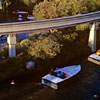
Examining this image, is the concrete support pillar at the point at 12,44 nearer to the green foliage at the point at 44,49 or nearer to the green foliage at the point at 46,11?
the green foliage at the point at 44,49

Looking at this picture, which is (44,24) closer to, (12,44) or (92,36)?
(12,44)

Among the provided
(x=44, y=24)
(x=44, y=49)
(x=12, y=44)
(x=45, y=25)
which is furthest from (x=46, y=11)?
(x=12, y=44)

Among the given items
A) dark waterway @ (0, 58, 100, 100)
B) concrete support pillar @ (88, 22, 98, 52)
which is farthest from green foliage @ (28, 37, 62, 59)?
concrete support pillar @ (88, 22, 98, 52)

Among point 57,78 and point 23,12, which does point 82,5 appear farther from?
point 57,78

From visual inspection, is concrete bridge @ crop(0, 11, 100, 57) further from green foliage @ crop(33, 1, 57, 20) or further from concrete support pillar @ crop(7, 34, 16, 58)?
green foliage @ crop(33, 1, 57, 20)

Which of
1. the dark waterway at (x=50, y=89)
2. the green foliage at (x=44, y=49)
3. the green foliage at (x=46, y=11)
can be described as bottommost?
the dark waterway at (x=50, y=89)

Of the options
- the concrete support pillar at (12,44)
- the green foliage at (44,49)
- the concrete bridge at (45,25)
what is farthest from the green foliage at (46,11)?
the concrete support pillar at (12,44)
